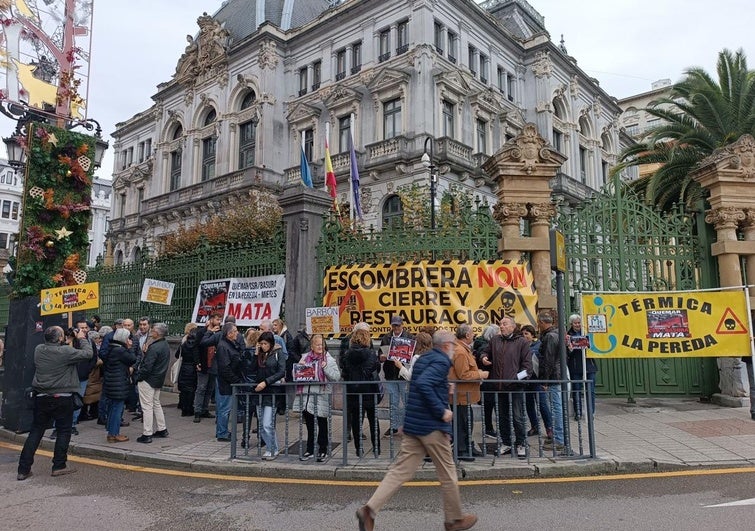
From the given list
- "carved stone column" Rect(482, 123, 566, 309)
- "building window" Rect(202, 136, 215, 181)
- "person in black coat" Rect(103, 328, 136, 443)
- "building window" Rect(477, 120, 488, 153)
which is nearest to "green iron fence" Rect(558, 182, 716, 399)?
"carved stone column" Rect(482, 123, 566, 309)

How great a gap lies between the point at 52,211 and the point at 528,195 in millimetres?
8849

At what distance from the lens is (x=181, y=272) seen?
1366 centimetres

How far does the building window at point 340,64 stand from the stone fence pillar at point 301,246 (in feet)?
78.9

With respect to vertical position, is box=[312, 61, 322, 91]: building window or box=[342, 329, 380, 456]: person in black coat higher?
box=[312, 61, 322, 91]: building window

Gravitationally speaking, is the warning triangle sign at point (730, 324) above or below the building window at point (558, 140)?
below

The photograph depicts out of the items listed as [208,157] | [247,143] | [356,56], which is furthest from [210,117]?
[356,56]

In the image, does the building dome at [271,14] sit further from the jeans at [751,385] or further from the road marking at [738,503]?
the road marking at [738,503]

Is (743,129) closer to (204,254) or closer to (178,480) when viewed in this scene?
(204,254)

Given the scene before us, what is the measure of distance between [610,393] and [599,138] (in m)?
36.6

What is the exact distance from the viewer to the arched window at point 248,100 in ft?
122

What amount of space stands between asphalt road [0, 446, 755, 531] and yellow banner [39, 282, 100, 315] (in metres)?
3.16

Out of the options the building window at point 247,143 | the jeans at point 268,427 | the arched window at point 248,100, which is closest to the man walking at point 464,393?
the jeans at point 268,427

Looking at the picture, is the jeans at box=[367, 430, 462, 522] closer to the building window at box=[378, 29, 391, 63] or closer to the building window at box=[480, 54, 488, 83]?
the building window at box=[378, 29, 391, 63]

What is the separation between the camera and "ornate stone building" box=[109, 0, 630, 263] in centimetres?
2945
